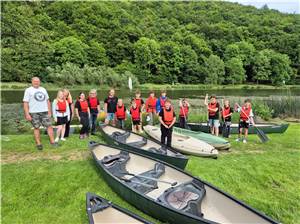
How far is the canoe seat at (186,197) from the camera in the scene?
12.9ft

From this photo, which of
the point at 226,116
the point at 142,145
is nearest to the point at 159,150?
the point at 142,145

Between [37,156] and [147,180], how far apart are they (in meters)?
3.07

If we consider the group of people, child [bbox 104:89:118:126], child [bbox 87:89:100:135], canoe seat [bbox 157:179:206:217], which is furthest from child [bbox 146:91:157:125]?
canoe seat [bbox 157:179:206:217]

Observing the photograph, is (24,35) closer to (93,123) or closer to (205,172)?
(93,123)

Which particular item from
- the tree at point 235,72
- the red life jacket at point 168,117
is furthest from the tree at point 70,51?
the red life jacket at point 168,117

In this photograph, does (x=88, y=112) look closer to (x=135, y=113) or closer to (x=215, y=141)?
(x=135, y=113)

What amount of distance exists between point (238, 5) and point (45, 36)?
340ft

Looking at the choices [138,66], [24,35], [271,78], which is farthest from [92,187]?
[271,78]

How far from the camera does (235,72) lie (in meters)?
56.5

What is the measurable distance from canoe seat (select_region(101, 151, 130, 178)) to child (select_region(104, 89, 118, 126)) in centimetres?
265

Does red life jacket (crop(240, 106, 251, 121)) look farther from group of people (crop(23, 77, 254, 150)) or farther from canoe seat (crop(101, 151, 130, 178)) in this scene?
canoe seat (crop(101, 151, 130, 178))

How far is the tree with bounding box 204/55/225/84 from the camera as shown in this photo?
2124 inches

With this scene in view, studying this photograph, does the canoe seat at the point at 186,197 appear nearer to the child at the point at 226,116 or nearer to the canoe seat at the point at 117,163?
the canoe seat at the point at 117,163

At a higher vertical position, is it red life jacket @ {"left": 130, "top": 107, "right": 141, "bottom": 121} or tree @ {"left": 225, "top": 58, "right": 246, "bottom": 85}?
tree @ {"left": 225, "top": 58, "right": 246, "bottom": 85}
